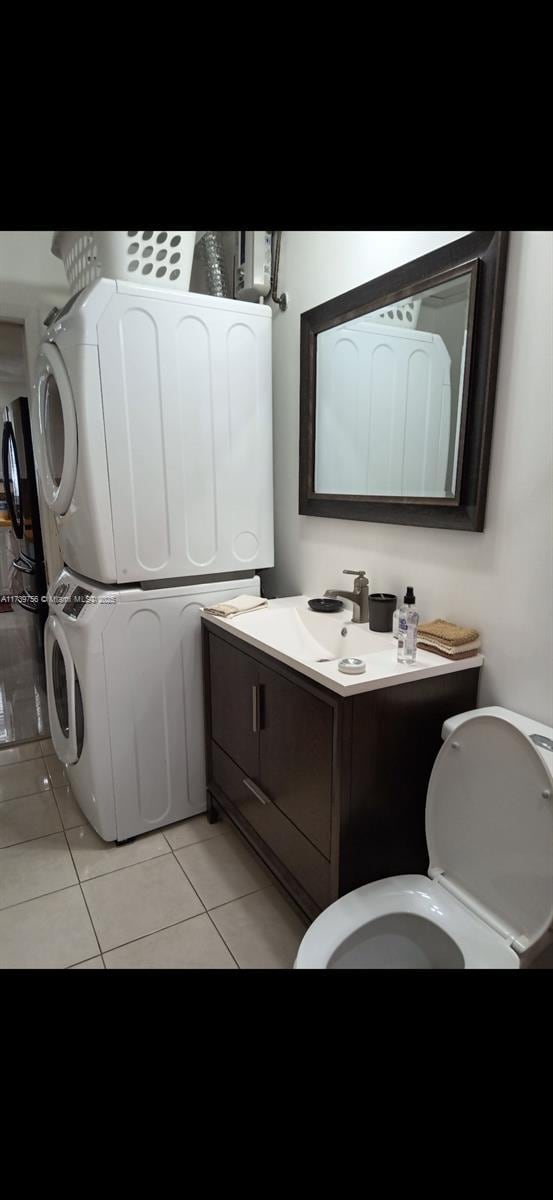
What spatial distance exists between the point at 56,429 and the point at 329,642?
1228 mm

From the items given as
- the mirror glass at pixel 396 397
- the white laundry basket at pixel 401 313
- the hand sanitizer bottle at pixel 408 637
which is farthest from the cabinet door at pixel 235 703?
the white laundry basket at pixel 401 313

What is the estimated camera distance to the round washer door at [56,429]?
1702 millimetres

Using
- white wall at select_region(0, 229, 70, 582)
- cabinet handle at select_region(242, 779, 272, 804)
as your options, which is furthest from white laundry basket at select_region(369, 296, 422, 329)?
white wall at select_region(0, 229, 70, 582)

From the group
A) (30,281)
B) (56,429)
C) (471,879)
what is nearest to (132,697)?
(56,429)

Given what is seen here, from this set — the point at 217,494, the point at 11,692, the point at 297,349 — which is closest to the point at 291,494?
the point at 217,494

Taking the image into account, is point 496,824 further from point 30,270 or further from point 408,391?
point 30,270

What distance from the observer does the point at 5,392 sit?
4.86m

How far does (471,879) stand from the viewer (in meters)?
1.18

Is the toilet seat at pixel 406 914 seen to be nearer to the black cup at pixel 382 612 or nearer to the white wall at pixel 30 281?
the black cup at pixel 382 612

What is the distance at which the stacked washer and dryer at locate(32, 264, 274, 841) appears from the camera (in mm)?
1679

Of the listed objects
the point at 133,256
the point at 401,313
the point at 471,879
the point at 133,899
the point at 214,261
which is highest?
the point at 214,261

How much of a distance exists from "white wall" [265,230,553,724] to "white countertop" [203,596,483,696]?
127mm
